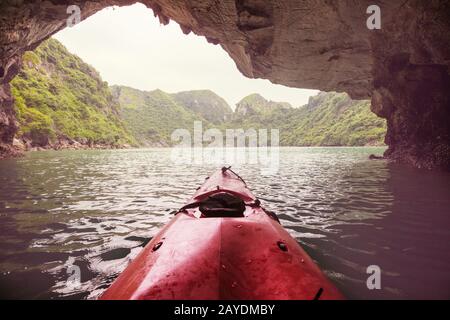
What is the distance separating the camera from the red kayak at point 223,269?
79.9 inches

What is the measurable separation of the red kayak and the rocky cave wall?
32.7 ft

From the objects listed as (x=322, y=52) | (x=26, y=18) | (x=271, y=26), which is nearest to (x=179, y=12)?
(x=271, y=26)

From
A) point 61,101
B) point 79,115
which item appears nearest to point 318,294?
point 61,101

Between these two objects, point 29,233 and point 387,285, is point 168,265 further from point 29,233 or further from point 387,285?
point 29,233

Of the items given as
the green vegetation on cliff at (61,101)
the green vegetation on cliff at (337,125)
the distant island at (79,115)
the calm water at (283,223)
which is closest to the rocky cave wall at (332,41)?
the calm water at (283,223)

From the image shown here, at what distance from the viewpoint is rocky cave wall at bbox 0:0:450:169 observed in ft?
33.7

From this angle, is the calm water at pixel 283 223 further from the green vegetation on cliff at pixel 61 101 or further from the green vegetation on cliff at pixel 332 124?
the green vegetation on cliff at pixel 332 124

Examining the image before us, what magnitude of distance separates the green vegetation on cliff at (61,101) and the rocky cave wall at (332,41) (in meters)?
38.0

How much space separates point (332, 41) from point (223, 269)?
13739 mm

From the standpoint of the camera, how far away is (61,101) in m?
67.0

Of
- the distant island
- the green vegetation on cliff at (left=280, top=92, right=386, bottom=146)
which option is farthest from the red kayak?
the green vegetation on cliff at (left=280, top=92, right=386, bottom=146)

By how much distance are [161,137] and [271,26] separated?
5721 inches

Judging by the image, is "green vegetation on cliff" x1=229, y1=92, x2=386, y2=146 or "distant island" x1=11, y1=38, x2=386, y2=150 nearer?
"distant island" x1=11, y1=38, x2=386, y2=150

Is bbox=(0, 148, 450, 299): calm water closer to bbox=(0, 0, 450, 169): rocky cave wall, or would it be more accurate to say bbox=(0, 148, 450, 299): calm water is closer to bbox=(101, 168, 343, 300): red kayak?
bbox=(101, 168, 343, 300): red kayak
